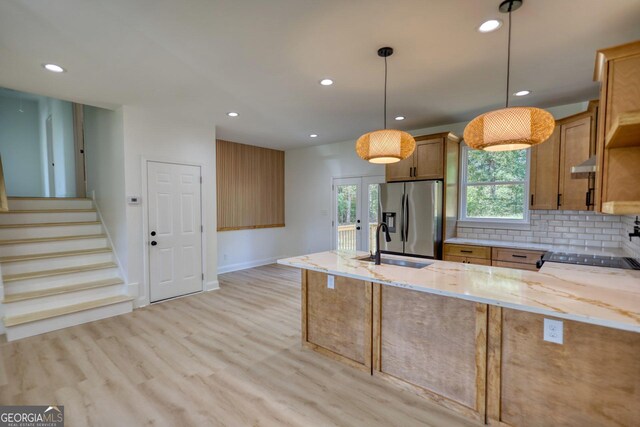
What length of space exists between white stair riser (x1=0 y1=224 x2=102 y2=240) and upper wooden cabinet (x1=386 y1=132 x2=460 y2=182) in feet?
15.9

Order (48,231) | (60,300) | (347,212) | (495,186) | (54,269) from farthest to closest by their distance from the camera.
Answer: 1. (347,212)
2. (495,186)
3. (48,231)
4. (54,269)
5. (60,300)

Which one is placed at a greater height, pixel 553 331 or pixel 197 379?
pixel 553 331

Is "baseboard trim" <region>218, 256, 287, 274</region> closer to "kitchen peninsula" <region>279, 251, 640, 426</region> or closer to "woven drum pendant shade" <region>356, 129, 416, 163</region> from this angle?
"kitchen peninsula" <region>279, 251, 640, 426</region>

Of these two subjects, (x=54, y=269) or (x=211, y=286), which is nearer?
(x=54, y=269)

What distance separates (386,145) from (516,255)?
2.48 m

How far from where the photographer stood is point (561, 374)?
1.61m

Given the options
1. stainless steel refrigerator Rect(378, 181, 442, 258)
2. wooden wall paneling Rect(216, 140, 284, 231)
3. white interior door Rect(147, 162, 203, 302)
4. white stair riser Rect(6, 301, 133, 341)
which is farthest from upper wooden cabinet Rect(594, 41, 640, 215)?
wooden wall paneling Rect(216, 140, 284, 231)

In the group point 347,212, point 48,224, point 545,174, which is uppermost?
point 545,174

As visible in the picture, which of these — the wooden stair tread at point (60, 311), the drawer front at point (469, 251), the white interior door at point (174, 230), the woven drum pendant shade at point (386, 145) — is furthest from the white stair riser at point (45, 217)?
the drawer front at point (469, 251)

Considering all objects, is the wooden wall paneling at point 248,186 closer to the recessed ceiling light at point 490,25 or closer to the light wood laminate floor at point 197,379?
the light wood laminate floor at point 197,379

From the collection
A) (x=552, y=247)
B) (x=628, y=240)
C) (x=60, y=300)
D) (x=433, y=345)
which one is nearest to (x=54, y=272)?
(x=60, y=300)

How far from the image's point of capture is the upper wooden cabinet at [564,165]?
3201 millimetres

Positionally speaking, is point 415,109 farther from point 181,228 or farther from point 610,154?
point 181,228

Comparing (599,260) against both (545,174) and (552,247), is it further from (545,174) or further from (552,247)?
(545,174)
